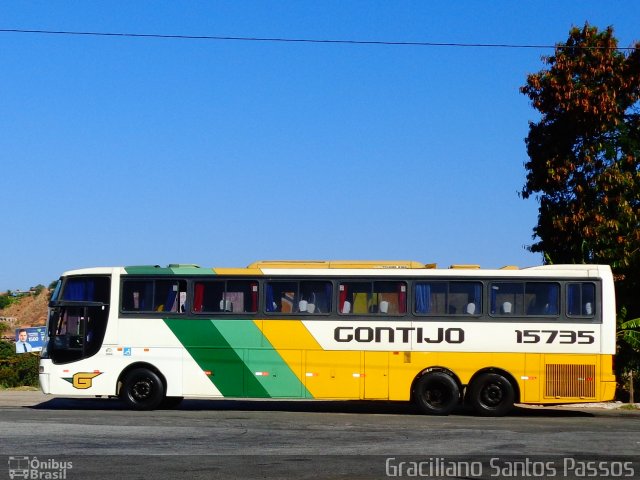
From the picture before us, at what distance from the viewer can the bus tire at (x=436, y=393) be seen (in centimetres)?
2097

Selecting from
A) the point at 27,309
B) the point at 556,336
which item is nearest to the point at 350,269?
the point at 556,336

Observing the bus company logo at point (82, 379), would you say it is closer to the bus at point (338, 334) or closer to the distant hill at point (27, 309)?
the bus at point (338, 334)

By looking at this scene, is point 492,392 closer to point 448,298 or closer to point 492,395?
point 492,395

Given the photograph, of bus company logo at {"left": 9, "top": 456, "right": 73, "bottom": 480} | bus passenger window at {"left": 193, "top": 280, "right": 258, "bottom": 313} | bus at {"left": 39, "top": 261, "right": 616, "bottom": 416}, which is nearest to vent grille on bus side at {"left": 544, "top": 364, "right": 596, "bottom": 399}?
bus at {"left": 39, "top": 261, "right": 616, "bottom": 416}

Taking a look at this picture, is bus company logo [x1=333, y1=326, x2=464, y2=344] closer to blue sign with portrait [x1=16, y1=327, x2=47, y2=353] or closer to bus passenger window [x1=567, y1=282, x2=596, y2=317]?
bus passenger window [x1=567, y1=282, x2=596, y2=317]

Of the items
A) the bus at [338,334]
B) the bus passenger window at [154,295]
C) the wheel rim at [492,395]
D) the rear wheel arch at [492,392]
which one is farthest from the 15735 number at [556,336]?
the bus passenger window at [154,295]

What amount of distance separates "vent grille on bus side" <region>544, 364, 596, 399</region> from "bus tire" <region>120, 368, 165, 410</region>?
813 centimetres

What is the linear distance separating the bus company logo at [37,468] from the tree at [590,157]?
658 inches

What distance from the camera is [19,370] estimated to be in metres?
32.3

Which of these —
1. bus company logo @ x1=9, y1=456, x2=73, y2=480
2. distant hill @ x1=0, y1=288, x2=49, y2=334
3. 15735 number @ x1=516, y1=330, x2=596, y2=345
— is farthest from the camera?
distant hill @ x1=0, y1=288, x2=49, y2=334

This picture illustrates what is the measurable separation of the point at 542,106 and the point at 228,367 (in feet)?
39.9

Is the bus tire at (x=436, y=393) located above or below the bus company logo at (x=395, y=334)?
below

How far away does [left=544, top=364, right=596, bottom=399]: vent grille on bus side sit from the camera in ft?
67.9

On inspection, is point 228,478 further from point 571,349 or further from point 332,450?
point 571,349
